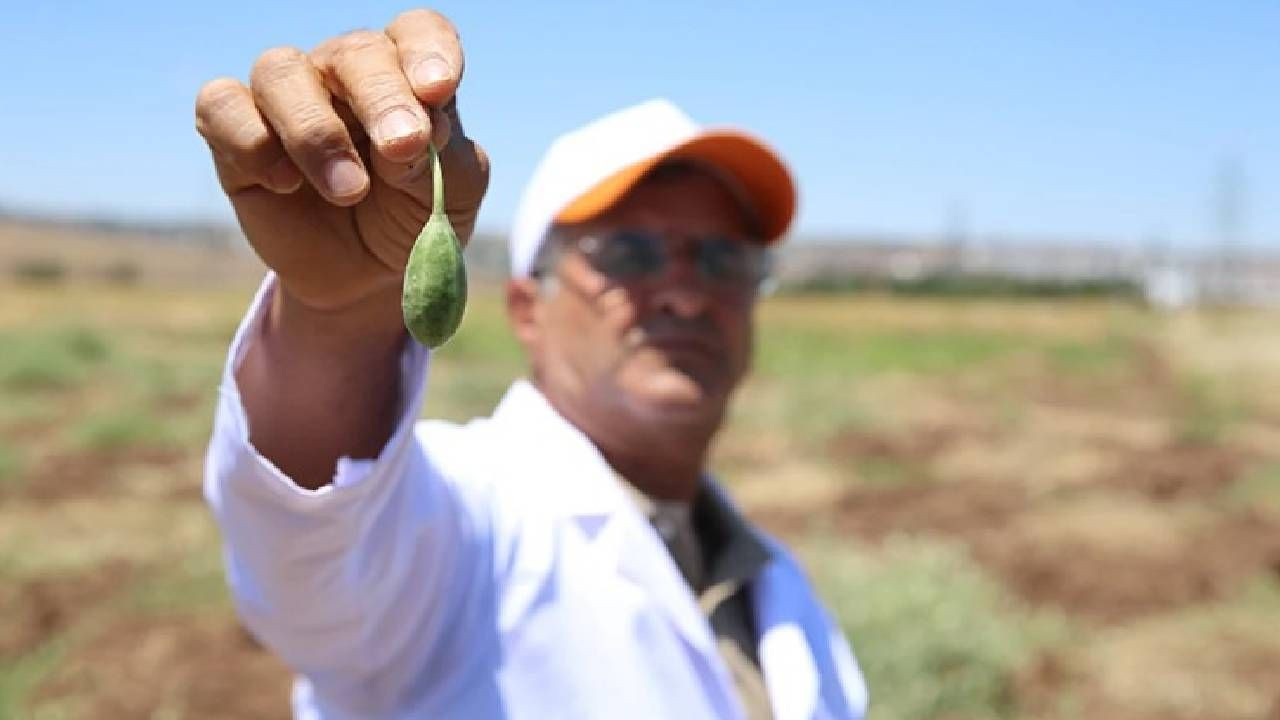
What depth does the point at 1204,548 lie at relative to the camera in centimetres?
789

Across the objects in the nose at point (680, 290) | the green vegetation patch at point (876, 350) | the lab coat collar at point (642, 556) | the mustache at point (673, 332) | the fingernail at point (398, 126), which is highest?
the fingernail at point (398, 126)

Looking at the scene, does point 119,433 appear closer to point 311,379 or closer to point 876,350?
point 311,379

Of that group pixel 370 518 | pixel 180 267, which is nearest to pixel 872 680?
pixel 370 518

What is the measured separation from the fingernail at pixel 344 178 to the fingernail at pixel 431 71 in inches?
3.8

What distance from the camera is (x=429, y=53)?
1127 mm

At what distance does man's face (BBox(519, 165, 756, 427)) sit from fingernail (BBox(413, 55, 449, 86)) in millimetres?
1251

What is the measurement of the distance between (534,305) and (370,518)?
1.07 metres

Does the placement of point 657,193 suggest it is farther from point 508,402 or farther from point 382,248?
point 382,248

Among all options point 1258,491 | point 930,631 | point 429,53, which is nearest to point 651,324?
point 429,53

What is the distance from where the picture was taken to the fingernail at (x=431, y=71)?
1095 mm

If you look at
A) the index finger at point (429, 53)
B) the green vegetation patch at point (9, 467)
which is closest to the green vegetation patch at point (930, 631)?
the index finger at point (429, 53)

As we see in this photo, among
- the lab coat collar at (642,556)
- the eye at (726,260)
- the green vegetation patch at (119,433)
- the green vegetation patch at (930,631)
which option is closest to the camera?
the lab coat collar at (642,556)

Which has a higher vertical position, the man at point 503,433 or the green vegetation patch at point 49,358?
the man at point 503,433

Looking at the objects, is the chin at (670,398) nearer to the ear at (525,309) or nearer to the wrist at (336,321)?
the ear at (525,309)
